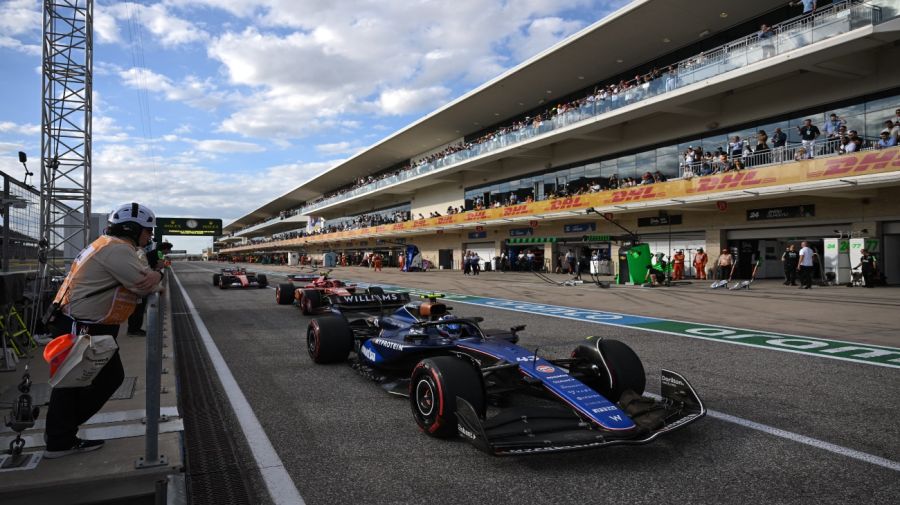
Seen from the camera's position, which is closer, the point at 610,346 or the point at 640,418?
the point at 640,418

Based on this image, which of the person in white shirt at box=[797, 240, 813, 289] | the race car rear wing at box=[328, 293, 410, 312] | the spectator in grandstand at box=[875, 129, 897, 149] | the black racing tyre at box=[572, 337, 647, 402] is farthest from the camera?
the person in white shirt at box=[797, 240, 813, 289]

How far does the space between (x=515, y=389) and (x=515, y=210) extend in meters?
30.7

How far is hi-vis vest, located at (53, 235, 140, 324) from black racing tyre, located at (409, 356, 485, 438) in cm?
209

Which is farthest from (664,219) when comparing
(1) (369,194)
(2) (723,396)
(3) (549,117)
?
(1) (369,194)

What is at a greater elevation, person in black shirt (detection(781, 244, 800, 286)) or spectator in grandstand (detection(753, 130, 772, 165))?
spectator in grandstand (detection(753, 130, 772, 165))

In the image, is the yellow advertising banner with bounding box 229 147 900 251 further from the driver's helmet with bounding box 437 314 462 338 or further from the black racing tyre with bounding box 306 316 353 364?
the black racing tyre with bounding box 306 316 353 364

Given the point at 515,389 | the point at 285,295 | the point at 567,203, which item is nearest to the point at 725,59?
the point at 567,203

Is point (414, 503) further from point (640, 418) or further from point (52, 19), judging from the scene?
point (52, 19)

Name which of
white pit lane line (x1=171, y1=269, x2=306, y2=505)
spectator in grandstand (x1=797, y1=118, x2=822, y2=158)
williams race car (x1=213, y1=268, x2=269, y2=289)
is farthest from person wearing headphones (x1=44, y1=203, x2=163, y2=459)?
spectator in grandstand (x1=797, y1=118, x2=822, y2=158)

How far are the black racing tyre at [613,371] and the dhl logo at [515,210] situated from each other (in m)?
29.4

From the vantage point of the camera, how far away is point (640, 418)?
3797mm

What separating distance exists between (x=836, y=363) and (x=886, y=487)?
4.14 m

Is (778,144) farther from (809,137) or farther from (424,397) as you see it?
(424,397)

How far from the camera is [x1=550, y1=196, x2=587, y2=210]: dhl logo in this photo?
29.5 m
